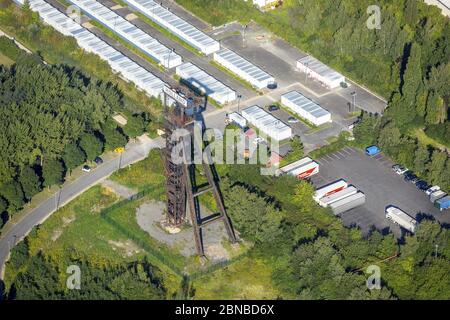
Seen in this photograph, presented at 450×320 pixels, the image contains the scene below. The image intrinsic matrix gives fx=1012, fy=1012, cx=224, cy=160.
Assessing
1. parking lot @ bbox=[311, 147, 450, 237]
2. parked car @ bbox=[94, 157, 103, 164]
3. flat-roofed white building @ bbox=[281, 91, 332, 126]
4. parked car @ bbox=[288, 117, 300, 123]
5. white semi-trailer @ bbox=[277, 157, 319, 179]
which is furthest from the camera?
parked car @ bbox=[288, 117, 300, 123]

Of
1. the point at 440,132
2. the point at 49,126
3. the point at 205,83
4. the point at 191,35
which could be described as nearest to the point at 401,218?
the point at 440,132

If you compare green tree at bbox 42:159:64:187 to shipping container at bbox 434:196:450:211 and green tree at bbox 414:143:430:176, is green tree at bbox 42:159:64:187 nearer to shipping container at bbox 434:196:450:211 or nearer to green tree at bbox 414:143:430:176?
green tree at bbox 414:143:430:176

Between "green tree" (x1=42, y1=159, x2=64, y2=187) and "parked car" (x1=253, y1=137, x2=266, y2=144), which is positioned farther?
"parked car" (x1=253, y1=137, x2=266, y2=144)

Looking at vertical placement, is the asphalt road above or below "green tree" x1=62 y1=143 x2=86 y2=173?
below

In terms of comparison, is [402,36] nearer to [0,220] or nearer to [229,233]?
[229,233]

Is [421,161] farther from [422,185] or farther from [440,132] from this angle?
[440,132]

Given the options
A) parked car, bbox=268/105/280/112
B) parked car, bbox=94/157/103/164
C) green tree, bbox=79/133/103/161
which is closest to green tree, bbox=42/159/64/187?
green tree, bbox=79/133/103/161

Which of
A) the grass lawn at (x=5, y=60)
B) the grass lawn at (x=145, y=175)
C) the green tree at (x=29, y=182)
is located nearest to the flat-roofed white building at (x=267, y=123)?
the grass lawn at (x=145, y=175)
